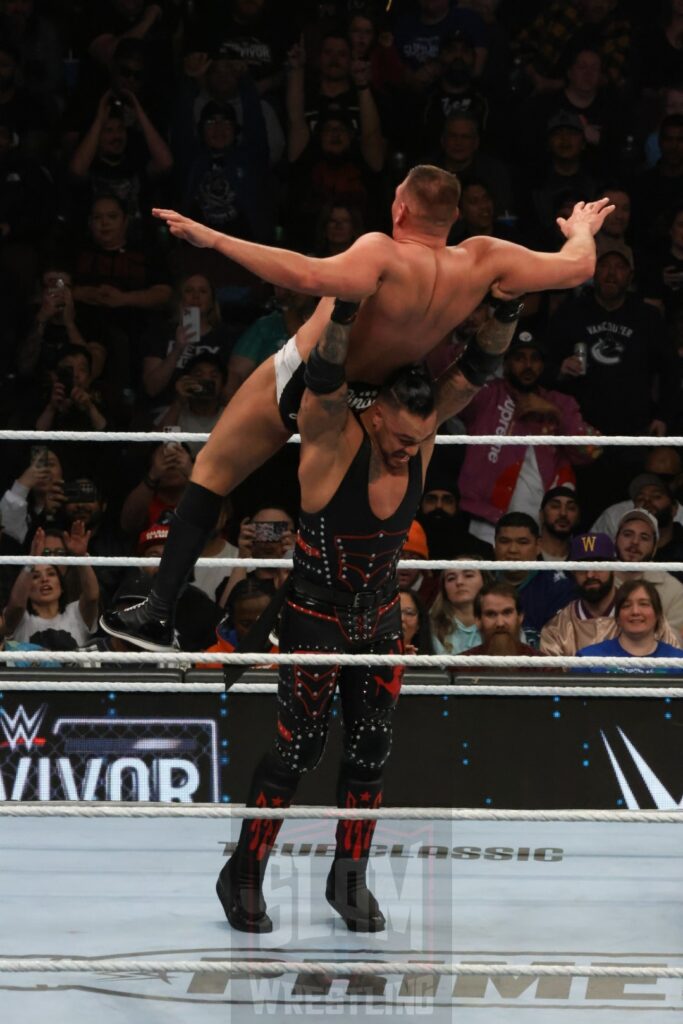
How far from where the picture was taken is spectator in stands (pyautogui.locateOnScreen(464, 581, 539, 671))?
4.57m

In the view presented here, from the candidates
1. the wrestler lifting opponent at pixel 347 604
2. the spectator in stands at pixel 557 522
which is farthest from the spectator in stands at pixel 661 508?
the wrestler lifting opponent at pixel 347 604

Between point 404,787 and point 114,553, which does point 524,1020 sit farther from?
point 114,553

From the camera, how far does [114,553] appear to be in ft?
18.5

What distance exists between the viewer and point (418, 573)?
5051mm

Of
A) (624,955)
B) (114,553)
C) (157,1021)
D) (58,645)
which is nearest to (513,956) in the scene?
(624,955)

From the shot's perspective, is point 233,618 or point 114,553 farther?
point 114,553

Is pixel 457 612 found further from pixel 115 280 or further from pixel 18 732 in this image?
pixel 115 280

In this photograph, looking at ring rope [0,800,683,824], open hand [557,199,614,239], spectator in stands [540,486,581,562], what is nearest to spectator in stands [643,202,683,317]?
spectator in stands [540,486,581,562]

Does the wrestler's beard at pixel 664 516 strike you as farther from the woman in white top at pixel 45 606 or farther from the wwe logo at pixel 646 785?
the woman in white top at pixel 45 606

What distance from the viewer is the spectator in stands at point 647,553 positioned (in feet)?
16.6

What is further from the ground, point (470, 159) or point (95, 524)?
point (470, 159)

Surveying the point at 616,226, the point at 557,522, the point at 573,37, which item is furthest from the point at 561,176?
the point at 557,522

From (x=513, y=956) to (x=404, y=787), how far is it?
1078mm

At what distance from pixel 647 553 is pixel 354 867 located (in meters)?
2.18
